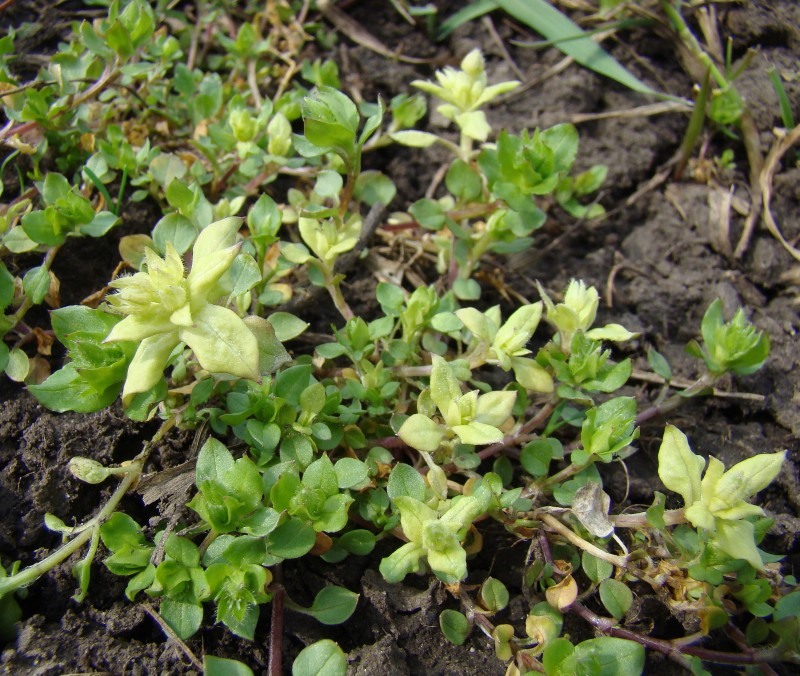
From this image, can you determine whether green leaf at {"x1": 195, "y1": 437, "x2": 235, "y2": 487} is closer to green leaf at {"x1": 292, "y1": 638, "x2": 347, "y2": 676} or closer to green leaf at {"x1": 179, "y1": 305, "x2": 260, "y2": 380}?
green leaf at {"x1": 179, "y1": 305, "x2": 260, "y2": 380}

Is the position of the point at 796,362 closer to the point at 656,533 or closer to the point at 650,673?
the point at 656,533

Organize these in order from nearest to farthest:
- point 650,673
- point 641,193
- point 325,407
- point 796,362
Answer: point 650,673 < point 325,407 < point 796,362 < point 641,193

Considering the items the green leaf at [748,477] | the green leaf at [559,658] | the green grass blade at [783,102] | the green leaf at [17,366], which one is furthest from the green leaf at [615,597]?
the green grass blade at [783,102]

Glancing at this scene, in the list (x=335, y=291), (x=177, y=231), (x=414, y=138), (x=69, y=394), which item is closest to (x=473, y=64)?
(x=414, y=138)

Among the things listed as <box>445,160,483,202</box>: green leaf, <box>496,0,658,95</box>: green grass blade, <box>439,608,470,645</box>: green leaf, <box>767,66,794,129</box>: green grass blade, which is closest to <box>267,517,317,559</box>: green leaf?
<box>439,608,470,645</box>: green leaf

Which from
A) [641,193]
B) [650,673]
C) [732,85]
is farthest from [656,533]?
[732,85]

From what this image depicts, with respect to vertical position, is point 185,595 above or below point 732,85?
below

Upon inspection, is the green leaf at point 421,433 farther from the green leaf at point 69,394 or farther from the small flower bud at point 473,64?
the small flower bud at point 473,64
